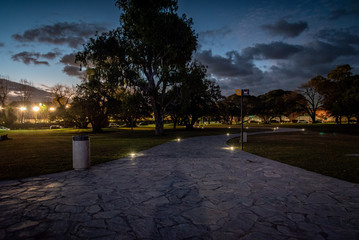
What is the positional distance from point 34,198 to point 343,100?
4769 cm

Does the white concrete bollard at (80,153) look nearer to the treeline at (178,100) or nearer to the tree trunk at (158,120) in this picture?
the treeline at (178,100)

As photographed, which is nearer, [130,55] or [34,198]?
[34,198]

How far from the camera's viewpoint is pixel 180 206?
3707 millimetres

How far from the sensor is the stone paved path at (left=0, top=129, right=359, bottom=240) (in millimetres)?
2820

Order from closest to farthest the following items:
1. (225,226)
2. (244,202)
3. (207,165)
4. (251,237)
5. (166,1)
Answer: (251,237), (225,226), (244,202), (207,165), (166,1)

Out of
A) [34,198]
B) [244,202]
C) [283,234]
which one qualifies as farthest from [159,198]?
[34,198]

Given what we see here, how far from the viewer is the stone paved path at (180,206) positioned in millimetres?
2820

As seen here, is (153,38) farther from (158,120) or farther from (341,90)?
(341,90)

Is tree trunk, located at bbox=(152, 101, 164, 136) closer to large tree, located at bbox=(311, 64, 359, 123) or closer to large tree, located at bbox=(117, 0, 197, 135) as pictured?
large tree, located at bbox=(117, 0, 197, 135)

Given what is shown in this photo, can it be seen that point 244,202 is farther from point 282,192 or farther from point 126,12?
point 126,12

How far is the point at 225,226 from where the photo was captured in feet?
9.72

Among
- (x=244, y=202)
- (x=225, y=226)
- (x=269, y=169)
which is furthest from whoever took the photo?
(x=269, y=169)

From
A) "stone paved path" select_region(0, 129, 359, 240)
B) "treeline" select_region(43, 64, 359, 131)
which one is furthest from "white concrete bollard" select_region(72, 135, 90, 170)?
"treeline" select_region(43, 64, 359, 131)

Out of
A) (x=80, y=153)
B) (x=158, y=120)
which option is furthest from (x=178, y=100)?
(x=80, y=153)
